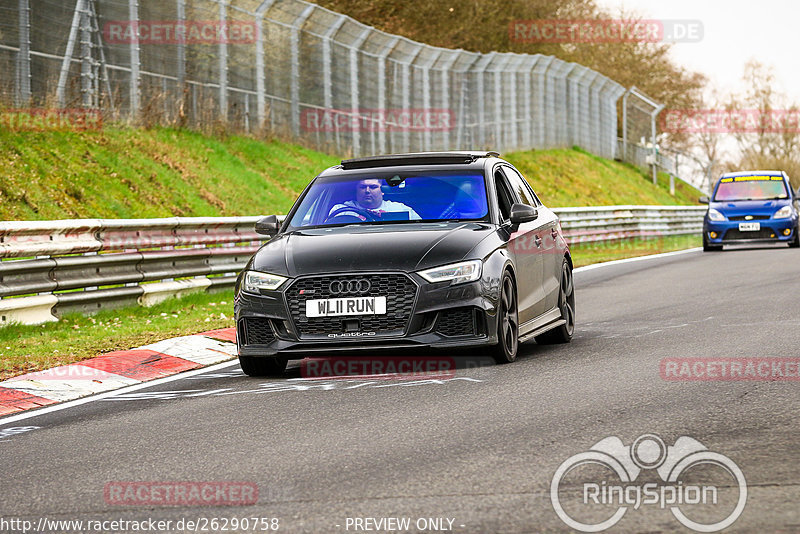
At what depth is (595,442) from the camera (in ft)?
20.3

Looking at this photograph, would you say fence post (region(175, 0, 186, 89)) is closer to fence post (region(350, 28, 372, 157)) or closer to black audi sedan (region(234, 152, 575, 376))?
fence post (region(350, 28, 372, 157))

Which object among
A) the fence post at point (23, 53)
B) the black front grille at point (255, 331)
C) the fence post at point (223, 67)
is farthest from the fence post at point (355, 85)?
the black front grille at point (255, 331)

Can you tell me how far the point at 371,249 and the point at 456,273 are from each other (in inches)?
24.3

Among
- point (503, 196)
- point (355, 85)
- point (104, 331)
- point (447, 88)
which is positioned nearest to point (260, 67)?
point (355, 85)

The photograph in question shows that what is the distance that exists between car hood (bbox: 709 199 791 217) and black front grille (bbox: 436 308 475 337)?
19.8 meters

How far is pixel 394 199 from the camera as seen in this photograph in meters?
10.1

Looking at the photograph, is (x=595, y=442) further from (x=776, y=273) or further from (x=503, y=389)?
(x=776, y=273)

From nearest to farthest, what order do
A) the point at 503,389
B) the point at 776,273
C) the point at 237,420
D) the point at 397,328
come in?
the point at 237,420, the point at 503,389, the point at 397,328, the point at 776,273

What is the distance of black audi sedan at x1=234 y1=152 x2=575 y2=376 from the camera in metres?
8.89

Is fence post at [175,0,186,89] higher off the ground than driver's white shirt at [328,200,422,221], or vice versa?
fence post at [175,0,186,89]

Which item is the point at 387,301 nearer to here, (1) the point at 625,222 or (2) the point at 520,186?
(2) the point at 520,186

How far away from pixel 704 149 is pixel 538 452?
10217 centimetres

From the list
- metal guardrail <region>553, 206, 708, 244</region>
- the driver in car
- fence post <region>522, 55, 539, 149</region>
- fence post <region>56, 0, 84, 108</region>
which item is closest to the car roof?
the driver in car

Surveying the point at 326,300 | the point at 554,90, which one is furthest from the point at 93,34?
the point at 554,90
